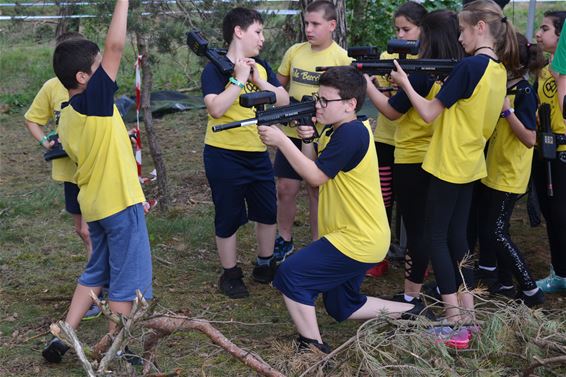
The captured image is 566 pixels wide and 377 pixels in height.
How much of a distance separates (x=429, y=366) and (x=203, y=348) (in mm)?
1376

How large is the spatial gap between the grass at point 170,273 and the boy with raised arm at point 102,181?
16.8 inches

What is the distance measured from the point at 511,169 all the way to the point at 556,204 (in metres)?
0.46

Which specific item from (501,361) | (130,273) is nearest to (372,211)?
(501,361)

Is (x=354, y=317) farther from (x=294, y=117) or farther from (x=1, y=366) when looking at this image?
(x=1, y=366)

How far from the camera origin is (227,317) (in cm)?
484

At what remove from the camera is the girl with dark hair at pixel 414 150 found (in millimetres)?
4535

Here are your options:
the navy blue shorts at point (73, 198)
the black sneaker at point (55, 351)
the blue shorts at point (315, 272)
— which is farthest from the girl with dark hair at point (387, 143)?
the black sneaker at point (55, 351)

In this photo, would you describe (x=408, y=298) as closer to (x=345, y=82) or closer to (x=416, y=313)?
(x=416, y=313)

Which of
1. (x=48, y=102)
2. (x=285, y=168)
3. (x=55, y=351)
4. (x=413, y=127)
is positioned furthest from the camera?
(x=285, y=168)

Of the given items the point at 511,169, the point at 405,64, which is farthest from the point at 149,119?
the point at 511,169

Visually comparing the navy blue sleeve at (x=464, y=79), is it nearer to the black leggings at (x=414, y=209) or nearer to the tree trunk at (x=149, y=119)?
the black leggings at (x=414, y=209)

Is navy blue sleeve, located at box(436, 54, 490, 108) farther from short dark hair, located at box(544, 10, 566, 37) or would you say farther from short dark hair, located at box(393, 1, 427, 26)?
short dark hair, located at box(544, 10, 566, 37)

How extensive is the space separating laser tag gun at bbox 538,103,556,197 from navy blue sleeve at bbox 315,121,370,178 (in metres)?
1.56

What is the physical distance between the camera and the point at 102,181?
400 cm
